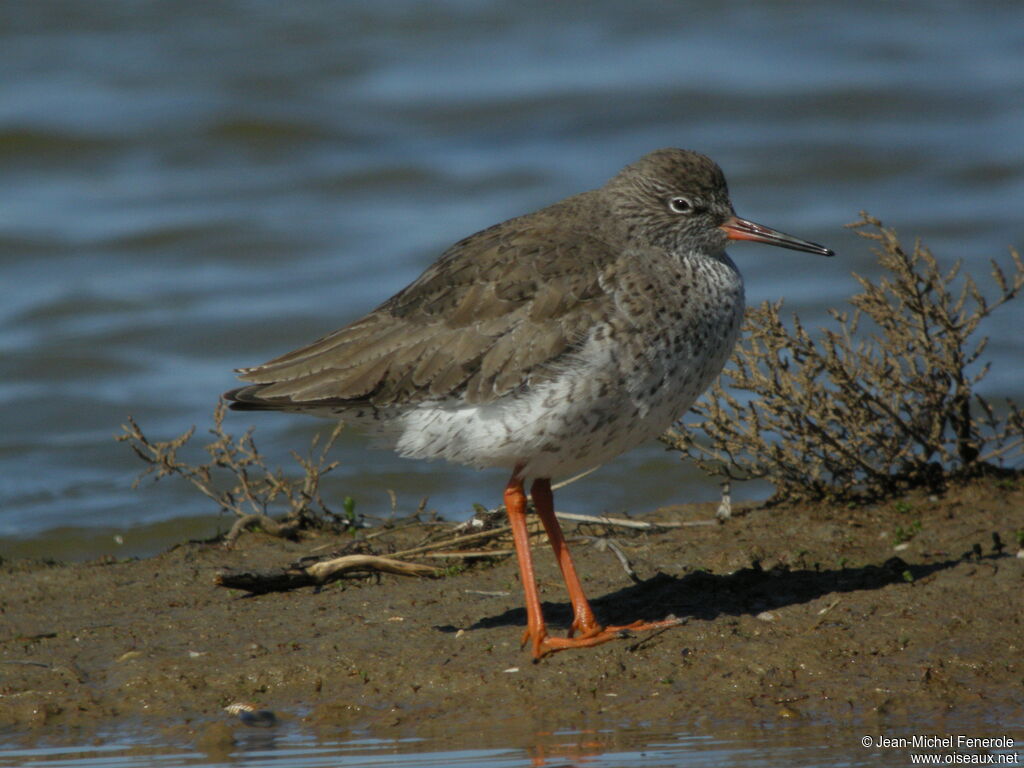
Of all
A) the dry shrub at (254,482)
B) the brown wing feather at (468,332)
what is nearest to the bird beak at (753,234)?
the brown wing feather at (468,332)

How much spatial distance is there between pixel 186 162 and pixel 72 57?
3529 millimetres

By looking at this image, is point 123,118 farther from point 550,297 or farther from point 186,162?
point 550,297

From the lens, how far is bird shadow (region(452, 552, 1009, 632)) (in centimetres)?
610

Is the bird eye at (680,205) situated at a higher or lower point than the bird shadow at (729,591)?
higher

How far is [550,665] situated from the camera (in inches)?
223

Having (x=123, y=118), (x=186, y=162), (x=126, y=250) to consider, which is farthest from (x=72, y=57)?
(x=126, y=250)

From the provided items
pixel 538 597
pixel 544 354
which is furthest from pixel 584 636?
pixel 544 354

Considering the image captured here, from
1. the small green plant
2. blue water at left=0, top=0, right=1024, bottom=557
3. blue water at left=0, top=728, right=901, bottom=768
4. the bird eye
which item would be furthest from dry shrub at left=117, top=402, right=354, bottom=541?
the small green plant

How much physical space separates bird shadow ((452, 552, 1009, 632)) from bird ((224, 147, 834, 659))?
190 millimetres

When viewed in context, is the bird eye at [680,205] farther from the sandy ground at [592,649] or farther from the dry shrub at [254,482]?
the dry shrub at [254,482]

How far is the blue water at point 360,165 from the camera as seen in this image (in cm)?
1070

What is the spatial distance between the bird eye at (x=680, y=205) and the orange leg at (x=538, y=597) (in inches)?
56.8

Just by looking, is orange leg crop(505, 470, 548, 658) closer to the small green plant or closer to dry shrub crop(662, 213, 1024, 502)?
dry shrub crop(662, 213, 1024, 502)

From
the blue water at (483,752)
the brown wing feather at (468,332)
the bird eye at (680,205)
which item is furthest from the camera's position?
the bird eye at (680,205)
